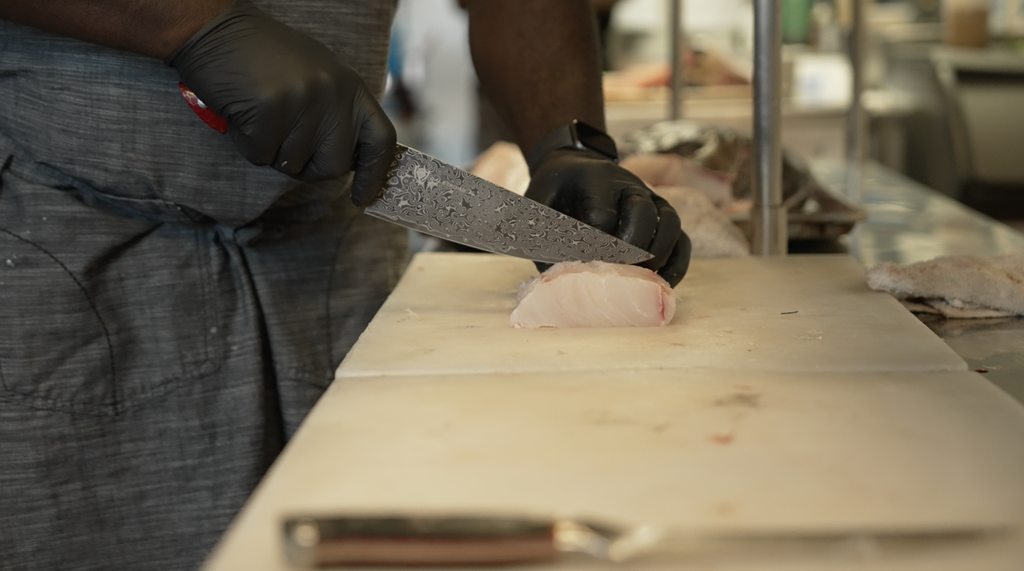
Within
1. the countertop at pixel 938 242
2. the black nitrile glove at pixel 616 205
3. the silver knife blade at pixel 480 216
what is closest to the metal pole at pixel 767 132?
the countertop at pixel 938 242

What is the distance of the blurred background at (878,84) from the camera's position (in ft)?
11.5

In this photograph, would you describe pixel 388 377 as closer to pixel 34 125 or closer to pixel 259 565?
pixel 259 565

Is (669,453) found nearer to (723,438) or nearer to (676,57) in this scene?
(723,438)

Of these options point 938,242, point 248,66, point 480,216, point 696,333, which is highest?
point 248,66

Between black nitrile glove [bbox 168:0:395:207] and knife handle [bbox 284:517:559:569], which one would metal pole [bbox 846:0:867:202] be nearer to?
black nitrile glove [bbox 168:0:395:207]

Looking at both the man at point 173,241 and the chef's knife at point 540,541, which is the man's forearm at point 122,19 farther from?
A: the chef's knife at point 540,541

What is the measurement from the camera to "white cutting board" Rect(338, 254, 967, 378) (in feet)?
2.92

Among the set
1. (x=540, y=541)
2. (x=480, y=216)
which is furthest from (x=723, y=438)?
(x=480, y=216)

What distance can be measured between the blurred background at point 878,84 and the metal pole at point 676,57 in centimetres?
22

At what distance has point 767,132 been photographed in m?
1.49

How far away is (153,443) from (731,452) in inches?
38.6

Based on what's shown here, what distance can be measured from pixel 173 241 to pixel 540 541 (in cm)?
100

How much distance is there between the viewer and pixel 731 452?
67cm

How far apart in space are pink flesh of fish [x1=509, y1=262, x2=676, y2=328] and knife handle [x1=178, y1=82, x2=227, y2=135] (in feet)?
1.58
